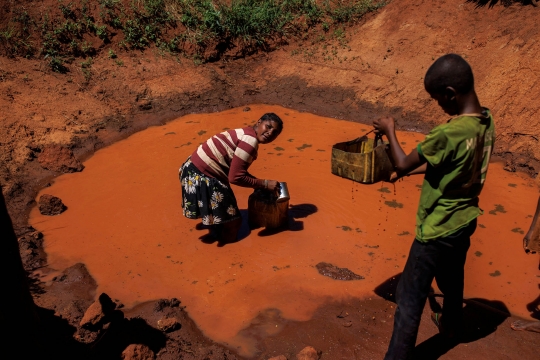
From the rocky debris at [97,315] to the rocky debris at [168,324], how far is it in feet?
1.20

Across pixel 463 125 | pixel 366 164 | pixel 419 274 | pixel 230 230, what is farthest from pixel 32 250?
pixel 463 125

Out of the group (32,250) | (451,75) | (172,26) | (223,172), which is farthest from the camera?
(172,26)

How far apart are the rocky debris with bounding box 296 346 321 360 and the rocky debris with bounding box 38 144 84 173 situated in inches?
175

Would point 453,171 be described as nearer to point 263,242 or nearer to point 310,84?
point 263,242

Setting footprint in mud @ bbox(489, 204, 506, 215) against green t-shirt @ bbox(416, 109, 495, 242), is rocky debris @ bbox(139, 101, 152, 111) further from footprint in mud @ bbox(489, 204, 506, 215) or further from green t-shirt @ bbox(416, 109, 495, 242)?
green t-shirt @ bbox(416, 109, 495, 242)

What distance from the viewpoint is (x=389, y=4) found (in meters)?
10.2

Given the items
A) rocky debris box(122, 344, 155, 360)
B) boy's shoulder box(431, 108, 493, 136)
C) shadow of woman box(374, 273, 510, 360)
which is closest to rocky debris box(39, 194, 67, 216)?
rocky debris box(122, 344, 155, 360)

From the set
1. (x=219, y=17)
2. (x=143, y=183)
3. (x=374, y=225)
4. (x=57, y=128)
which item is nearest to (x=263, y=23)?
(x=219, y=17)

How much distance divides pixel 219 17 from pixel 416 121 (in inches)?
182

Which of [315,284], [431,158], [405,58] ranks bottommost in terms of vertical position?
[315,284]

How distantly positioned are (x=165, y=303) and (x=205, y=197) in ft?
3.24

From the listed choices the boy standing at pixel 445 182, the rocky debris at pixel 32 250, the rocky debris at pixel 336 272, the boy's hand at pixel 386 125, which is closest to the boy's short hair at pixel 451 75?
the boy standing at pixel 445 182

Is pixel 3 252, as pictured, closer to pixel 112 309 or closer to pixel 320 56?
pixel 112 309

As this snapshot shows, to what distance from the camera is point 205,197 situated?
4336 mm
